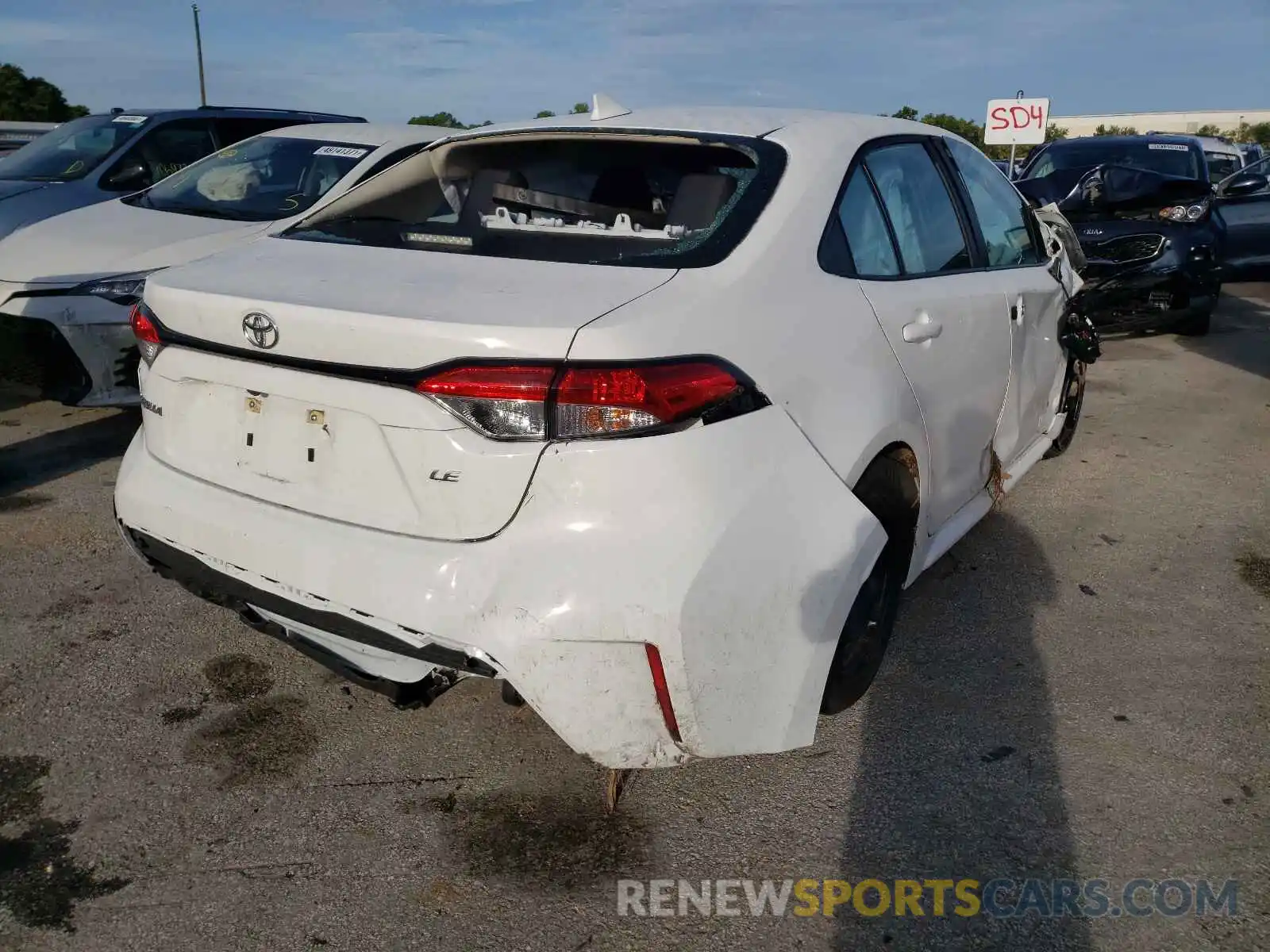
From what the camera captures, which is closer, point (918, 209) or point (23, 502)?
point (918, 209)

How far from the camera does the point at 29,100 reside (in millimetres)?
33656

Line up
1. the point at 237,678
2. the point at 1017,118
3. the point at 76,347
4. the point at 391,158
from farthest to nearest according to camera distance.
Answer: the point at 1017,118
the point at 391,158
the point at 76,347
the point at 237,678

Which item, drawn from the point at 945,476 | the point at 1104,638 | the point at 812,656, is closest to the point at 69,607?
the point at 812,656

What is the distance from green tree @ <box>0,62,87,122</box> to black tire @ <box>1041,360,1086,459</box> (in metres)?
35.0

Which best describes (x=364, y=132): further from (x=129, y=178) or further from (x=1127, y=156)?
(x=1127, y=156)

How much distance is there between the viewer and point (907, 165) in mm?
3131

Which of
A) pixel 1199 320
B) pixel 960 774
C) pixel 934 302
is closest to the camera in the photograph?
pixel 960 774

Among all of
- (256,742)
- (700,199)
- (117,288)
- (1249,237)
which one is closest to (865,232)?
(700,199)

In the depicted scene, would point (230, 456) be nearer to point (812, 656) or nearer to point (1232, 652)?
point (812, 656)

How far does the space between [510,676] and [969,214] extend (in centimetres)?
237

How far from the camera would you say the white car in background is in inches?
183

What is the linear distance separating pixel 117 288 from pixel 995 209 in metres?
3.92

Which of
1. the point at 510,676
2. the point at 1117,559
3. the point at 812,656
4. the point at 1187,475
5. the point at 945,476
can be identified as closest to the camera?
the point at 510,676

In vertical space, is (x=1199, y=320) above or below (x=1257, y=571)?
above
